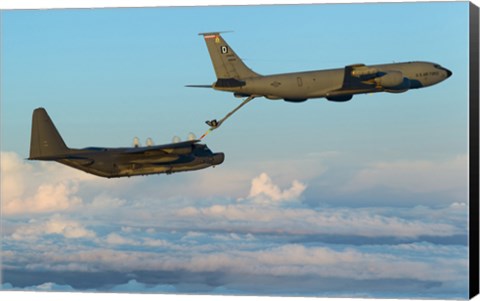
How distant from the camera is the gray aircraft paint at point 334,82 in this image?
225 feet

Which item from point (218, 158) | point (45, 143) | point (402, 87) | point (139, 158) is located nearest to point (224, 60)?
point (218, 158)

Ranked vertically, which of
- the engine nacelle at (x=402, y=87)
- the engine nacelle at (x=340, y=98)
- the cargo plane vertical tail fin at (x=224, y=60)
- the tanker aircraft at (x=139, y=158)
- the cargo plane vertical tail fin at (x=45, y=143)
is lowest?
the tanker aircraft at (x=139, y=158)

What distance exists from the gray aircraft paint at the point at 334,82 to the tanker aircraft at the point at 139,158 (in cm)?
295

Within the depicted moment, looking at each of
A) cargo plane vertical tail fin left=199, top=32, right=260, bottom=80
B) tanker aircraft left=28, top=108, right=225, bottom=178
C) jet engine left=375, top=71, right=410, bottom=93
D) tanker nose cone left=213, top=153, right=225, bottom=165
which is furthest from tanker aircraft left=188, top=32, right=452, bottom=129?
tanker aircraft left=28, top=108, right=225, bottom=178

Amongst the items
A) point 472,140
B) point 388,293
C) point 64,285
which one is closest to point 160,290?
point 64,285

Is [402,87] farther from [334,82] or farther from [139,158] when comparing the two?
[139,158]

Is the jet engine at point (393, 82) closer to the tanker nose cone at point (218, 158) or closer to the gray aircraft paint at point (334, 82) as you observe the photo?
the gray aircraft paint at point (334, 82)

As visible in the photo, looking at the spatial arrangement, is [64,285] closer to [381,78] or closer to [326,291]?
[326,291]

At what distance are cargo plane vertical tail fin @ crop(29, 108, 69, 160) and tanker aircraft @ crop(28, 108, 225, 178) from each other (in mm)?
76

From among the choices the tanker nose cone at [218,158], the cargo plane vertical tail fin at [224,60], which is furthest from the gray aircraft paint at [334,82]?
the tanker nose cone at [218,158]

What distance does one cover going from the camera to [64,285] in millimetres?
74750

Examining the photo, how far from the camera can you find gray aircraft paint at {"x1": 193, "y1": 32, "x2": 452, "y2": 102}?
68.5 meters

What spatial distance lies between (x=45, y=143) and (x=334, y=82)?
41.5 feet

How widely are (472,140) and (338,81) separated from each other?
6.49m
